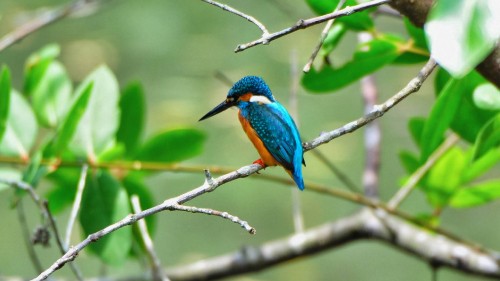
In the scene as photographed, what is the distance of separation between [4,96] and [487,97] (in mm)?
647

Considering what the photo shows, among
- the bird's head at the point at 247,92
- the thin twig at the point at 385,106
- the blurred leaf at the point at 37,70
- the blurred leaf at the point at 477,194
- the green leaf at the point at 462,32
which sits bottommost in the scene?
the green leaf at the point at 462,32

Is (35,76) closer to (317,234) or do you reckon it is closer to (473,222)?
(317,234)

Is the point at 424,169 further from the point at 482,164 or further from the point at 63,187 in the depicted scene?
the point at 63,187

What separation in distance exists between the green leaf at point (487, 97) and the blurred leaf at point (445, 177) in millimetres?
235

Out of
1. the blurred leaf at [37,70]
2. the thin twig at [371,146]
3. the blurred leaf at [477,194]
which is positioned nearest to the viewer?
the blurred leaf at [477,194]

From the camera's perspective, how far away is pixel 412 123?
1.18 metres

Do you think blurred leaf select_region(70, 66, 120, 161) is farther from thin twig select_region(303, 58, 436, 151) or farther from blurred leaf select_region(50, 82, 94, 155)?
thin twig select_region(303, 58, 436, 151)

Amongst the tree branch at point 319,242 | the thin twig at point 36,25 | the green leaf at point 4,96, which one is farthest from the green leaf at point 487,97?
the thin twig at point 36,25

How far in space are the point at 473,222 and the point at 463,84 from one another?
56.0 inches

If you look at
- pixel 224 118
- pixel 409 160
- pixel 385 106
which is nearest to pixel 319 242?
pixel 409 160

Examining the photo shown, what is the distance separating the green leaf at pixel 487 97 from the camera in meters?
0.99

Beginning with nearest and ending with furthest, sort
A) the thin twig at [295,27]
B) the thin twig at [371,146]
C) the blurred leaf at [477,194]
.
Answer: the thin twig at [295,27] → the blurred leaf at [477,194] → the thin twig at [371,146]

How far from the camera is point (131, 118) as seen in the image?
4.34ft

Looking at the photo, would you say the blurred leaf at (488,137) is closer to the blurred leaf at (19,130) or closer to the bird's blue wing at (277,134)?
the bird's blue wing at (277,134)
